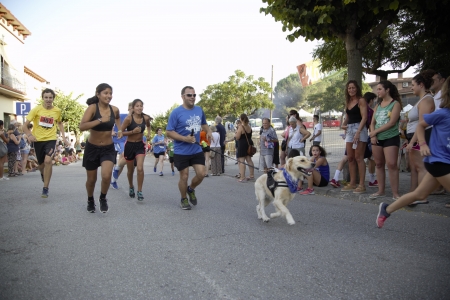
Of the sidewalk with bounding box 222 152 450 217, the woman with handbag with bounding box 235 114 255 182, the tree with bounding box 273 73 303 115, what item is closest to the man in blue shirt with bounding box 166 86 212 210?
the sidewalk with bounding box 222 152 450 217

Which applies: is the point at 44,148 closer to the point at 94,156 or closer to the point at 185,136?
the point at 94,156

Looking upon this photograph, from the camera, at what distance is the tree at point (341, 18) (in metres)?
7.73

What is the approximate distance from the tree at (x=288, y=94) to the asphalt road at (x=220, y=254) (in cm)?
9983

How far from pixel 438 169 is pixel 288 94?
110 meters

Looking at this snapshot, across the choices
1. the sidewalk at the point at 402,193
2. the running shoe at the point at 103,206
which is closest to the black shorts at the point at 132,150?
the running shoe at the point at 103,206

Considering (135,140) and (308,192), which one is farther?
(308,192)

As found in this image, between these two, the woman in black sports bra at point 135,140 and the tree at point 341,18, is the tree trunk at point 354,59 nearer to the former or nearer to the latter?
the tree at point 341,18

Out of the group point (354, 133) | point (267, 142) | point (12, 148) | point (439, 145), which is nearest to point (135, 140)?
point (267, 142)

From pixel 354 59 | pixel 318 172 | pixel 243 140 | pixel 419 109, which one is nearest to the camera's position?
pixel 419 109

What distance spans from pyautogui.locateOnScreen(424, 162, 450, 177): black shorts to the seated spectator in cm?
443

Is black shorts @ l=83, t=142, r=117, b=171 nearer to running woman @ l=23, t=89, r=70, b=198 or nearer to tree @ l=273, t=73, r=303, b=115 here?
running woman @ l=23, t=89, r=70, b=198

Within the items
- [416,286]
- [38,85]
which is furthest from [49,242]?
[38,85]

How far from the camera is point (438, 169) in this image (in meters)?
3.71

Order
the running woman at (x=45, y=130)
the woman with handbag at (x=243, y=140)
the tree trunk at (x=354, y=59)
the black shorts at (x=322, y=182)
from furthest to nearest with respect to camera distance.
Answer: the woman with handbag at (x=243, y=140) → the tree trunk at (x=354, y=59) → the black shorts at (x=322, y=182) → the running woman at (x=45, y=130)
